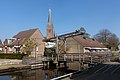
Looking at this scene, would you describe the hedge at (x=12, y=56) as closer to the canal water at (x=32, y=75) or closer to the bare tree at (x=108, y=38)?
the canal water at (x=32, y=75)

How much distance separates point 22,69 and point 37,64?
5518 mm

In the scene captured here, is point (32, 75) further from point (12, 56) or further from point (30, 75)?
point (12, 56)

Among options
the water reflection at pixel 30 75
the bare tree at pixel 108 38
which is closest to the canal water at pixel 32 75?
the water reflection at pixel 30 75

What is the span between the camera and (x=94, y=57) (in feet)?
149

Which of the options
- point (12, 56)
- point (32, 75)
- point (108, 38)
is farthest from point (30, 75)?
point (108, 38)

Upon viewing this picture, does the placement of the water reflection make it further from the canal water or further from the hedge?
the hedge

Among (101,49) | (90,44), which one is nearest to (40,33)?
(90,44)

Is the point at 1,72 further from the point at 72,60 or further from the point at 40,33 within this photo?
the point at 40,33

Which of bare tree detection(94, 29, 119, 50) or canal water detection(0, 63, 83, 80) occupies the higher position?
bare tree detection(94, 29, 119, 50)

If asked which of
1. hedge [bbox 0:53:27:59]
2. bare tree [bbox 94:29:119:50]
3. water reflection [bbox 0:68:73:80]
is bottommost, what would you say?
water reflection [bbox 0:68:73:80]

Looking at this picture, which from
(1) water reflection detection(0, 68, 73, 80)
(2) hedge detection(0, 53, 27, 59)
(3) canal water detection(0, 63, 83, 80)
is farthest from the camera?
(2) hedge detection(0, 53, 27, 59)

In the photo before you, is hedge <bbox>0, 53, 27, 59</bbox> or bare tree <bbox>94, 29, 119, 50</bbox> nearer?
hedge <bbox>0, 53, 27, 59</bbox>

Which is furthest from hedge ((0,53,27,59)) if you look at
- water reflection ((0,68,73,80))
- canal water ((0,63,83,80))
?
water reflection ((0,68,73,80))

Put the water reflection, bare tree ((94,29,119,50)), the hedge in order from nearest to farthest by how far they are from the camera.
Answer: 1. the water reflection
2. the hedge
3. bare tree ((94,29,119,50))
